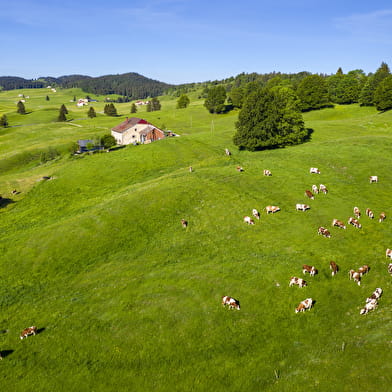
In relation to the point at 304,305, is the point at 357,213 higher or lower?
higher

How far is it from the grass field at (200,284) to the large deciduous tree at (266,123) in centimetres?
1377

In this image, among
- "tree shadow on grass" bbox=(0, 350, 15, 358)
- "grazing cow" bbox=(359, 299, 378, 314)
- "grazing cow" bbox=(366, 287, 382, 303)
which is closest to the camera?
"tree shadow on grass" bbox=(0, 350, 15, 358)

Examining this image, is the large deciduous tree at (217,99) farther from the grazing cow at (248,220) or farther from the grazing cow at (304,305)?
the grazing cow at (304,305)

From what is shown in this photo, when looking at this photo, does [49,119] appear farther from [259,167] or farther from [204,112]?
[259,167]

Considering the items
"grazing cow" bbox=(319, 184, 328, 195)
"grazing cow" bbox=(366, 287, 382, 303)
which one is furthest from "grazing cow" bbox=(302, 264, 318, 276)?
"grazing cow" bbox=(319, 184, 328, 195)

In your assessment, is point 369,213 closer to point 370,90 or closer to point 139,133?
point 139,133

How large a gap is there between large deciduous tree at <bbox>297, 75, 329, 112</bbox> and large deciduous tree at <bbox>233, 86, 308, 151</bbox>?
Answer: 6136cm

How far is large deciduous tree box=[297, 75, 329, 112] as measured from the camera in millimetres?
122500

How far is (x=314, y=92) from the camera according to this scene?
405 ft

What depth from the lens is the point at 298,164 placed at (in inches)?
2016

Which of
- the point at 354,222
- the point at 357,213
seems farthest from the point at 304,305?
the point at 357,213

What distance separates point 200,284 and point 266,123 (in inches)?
1932

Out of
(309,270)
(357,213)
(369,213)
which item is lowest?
(309,270)

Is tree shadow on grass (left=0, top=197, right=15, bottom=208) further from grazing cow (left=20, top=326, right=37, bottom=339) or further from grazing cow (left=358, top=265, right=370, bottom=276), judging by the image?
grazing cow (left=358, top=265, right=370, bottom=276)
